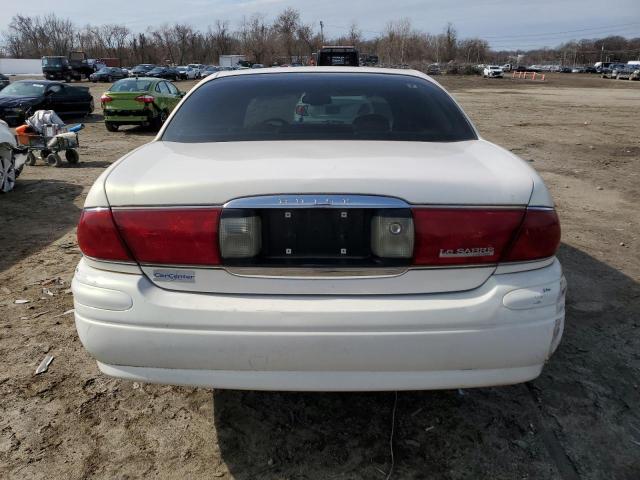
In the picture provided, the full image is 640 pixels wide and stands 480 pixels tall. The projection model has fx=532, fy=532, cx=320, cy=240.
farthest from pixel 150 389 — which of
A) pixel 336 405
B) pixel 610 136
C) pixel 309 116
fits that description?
pixel 610 136

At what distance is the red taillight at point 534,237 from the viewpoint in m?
2.07

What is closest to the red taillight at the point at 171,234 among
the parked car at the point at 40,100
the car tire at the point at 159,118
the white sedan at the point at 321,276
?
the white sedan at the point at 321,276

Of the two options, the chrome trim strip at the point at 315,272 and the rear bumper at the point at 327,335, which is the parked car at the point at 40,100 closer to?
the rear bumper at the point at 327,335

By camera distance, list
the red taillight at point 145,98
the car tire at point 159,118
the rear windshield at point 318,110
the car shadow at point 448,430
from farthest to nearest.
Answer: the car tire at point 159,118, the red taillight at point 145,98, the rear windshield at point 318,110, the car shadow at point 448,430

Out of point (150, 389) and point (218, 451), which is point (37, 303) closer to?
point (150, 389)

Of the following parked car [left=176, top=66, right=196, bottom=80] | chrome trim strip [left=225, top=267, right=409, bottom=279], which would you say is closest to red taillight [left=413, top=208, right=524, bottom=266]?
chrome trim strip [left=225, top=267, right=409, bottom=279]

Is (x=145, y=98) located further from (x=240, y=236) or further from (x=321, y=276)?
(x=321, y=276)

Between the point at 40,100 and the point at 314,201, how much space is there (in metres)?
18.1

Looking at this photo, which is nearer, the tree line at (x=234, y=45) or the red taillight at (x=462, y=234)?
the red taillight at (x=462, y=234)

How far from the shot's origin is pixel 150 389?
2945 mm

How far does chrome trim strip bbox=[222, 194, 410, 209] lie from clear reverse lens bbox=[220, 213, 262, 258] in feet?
0.20

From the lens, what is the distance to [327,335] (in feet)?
6.47

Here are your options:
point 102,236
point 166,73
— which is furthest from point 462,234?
point 166,73

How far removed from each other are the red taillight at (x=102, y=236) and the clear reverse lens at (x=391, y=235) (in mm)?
967
